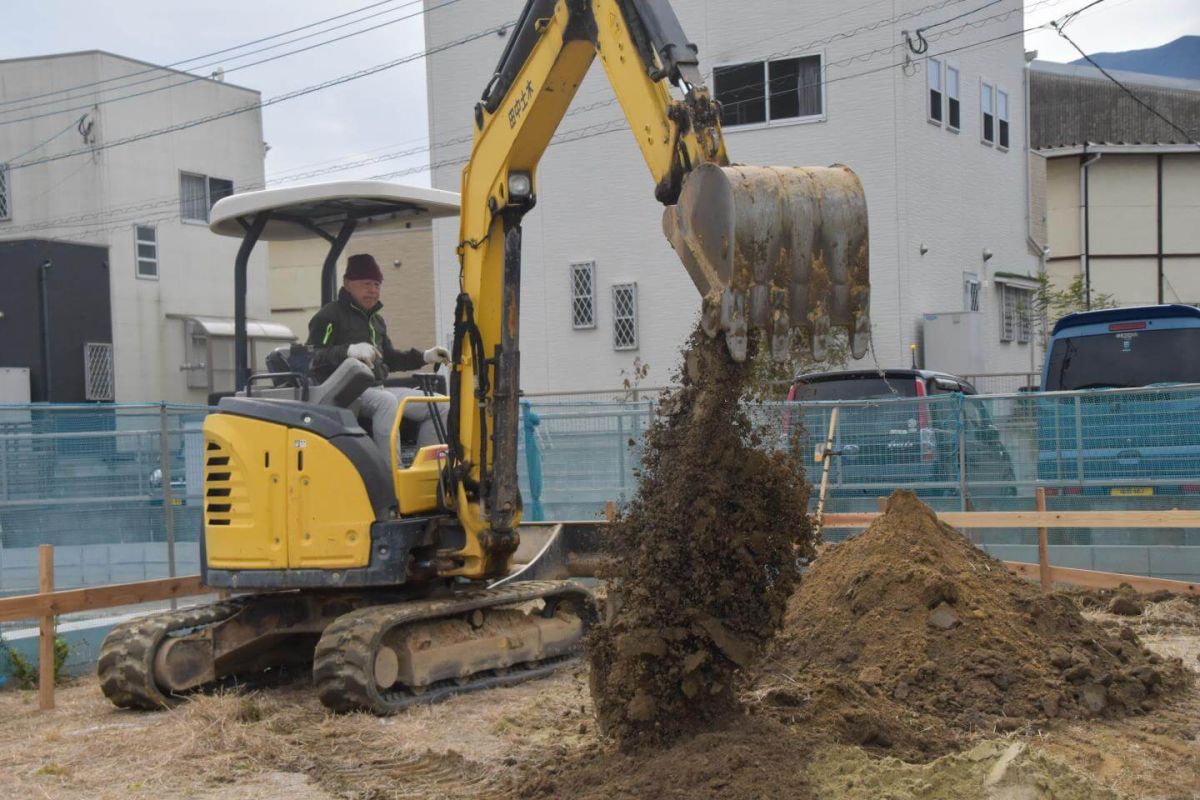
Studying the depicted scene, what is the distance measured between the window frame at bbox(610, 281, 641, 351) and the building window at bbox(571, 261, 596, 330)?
0.43 metres

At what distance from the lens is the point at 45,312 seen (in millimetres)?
27094

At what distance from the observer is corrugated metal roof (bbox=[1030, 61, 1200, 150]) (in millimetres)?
40000

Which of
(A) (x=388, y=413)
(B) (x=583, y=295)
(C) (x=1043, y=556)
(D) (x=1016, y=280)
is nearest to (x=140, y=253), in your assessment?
(B) (x=583, y=295)

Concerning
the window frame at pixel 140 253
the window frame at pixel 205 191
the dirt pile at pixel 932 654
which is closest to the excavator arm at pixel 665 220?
the dirt pile at pixel 932 654

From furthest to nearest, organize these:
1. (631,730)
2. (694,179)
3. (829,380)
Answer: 1. (829,380)
2. (631,730)
3. (694,179)

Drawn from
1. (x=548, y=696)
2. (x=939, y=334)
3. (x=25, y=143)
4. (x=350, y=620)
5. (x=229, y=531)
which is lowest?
(x=548, y=696)

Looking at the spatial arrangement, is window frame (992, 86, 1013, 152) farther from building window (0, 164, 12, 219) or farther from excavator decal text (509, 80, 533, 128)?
building window (0, 164, 12, 219)

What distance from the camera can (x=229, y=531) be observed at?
→ 802cm

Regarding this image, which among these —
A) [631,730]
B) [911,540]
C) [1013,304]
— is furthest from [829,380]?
[1013,304]

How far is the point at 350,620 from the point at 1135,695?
14.3 ft

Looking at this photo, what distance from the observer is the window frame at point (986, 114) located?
2644cm

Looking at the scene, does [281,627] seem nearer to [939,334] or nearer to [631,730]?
[631,730]

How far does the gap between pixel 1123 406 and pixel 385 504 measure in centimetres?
Result: 724

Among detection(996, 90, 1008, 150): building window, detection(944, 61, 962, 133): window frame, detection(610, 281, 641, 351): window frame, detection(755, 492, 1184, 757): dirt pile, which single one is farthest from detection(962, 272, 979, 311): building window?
detection(755, 492, 1184, 757): dirt pile
